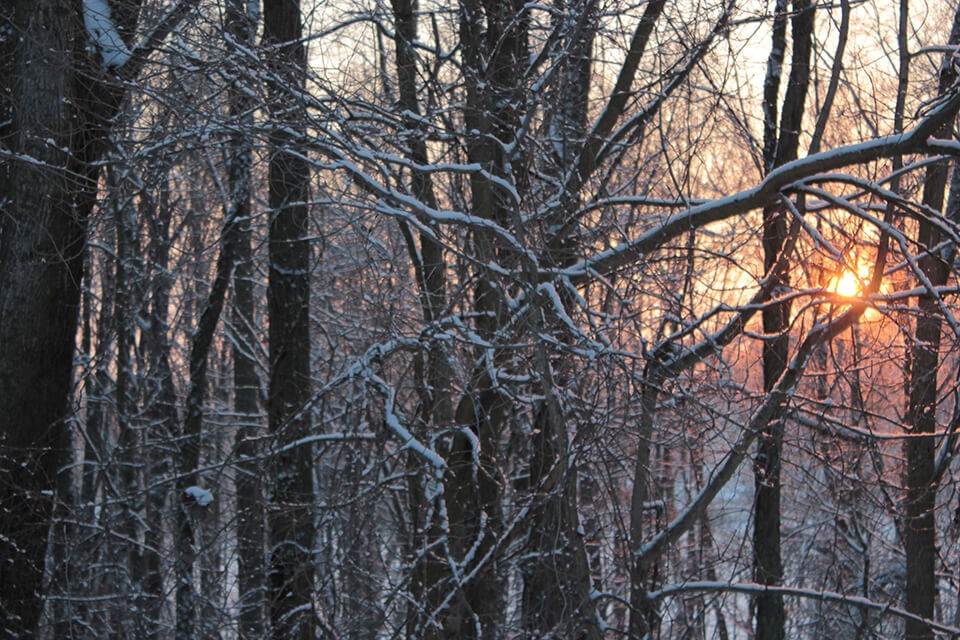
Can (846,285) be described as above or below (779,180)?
below

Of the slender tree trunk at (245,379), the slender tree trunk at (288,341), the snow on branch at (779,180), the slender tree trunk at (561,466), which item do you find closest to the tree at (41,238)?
the slender tree trunk at (245,379)

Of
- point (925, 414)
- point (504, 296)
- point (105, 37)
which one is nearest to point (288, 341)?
point (105, 37)

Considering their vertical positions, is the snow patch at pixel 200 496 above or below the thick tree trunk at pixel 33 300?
below

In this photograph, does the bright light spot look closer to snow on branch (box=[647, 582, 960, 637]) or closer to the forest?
the forest

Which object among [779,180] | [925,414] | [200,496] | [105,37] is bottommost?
[200,496]

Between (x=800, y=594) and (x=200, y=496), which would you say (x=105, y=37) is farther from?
(x=800, y=594)

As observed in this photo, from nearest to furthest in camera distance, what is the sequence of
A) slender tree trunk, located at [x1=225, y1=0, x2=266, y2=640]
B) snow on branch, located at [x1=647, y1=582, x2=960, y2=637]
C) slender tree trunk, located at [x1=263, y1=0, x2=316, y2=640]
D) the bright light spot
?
the bright light spot < snow on branch, located at [x1=647, y1=582, x2=960, y2=637] < slender tree trunk, located at [x1=225, y1=0, x2=266, y2=640] < slender tree trunk, located at [x1=263, y1=0, x2=316, y2=640]

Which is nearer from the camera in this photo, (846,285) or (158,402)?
(846,285)

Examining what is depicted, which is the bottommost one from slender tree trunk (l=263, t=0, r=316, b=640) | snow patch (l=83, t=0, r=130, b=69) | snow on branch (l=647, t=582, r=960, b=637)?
snow on branch (l=647, t=582, r=960, b=637)

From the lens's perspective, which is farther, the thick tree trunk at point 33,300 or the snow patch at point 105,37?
the thick tree trunk at point 33,300

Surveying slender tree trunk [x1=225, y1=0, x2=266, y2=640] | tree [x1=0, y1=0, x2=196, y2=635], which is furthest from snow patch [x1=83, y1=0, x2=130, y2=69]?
slender tree trunk [x1=225, y1=0, x2=266, y2=640]

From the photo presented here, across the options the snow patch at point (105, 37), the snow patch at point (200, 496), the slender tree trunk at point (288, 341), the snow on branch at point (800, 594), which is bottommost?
the snow on branch at point (800, 594)

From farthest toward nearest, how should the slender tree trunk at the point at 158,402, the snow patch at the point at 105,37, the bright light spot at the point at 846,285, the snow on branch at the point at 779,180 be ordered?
the slender tree trunk at the point at 158,402 → the snow patch at the point at 105,37 → the bright light spot at the point at 846,285 → the snow on branch at the point at 779,180

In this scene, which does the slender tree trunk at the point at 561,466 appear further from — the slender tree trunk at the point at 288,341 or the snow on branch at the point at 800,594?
the slender tree trunk at the point at 288,341
